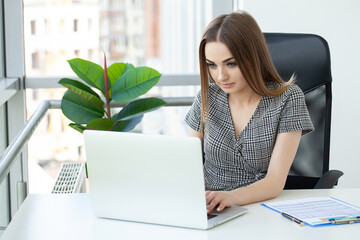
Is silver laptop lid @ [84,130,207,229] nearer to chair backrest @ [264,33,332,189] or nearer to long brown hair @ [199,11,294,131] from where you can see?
long brown hair @ [199,11,294,131]

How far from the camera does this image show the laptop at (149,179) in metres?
1.24

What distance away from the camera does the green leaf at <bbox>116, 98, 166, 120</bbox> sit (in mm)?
2701

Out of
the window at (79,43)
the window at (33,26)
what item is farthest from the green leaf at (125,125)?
the window at (33,26)

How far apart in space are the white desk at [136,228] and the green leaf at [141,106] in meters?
1.24

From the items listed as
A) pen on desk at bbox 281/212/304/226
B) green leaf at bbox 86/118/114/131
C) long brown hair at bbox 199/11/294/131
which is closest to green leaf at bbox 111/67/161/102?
green leaf at bbox 86/118/114/131

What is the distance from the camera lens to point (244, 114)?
1.80m

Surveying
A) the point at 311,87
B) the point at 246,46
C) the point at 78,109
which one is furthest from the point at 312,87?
the point at 78,109

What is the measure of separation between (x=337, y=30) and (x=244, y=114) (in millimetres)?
1631

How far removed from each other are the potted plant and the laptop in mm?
1225

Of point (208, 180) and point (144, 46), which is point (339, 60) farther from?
point (208, 180)

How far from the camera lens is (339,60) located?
10.5 ft

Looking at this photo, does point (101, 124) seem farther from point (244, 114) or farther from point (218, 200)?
point (218, 200)

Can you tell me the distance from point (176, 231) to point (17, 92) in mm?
2103

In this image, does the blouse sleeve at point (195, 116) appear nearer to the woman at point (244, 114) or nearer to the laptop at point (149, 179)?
the woman at point (244, 114)
